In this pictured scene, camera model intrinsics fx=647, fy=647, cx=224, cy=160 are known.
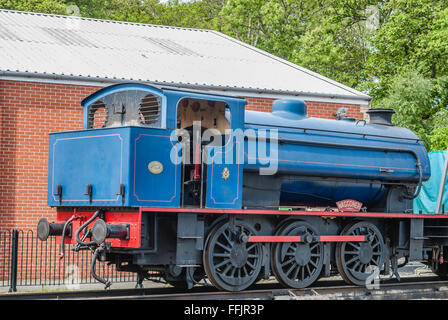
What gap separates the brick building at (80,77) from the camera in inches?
562

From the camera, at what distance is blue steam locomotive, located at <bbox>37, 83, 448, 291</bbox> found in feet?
31.3

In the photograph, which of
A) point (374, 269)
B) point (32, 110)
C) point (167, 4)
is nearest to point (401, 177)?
point (374, 269)

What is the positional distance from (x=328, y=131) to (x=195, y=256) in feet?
11.7

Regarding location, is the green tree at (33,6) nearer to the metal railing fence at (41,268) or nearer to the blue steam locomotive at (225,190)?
the metal railing fence at (41,268)

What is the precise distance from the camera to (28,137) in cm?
1443

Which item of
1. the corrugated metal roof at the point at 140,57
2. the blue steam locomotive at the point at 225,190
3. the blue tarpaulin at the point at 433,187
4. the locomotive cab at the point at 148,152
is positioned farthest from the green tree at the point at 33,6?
the locomotive cab at the point at 148,152

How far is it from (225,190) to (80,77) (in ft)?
19.7

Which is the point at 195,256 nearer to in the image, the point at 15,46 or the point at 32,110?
the point at 32,110

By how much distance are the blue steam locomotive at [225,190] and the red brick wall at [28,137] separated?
286 cm

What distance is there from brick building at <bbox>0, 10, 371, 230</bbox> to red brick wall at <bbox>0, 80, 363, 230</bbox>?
21 millimetres

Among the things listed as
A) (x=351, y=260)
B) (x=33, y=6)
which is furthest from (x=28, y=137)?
(x=33, y=6)

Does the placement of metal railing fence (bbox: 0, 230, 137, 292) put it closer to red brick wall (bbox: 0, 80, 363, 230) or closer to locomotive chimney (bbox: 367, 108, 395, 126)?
red brick wall (bbox: 0, 80, 363, 230)

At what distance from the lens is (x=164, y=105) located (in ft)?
31.6

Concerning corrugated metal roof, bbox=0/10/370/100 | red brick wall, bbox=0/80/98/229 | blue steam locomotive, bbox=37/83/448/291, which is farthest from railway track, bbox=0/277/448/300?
corrugated metal roof, bbox=0/10/370/100
